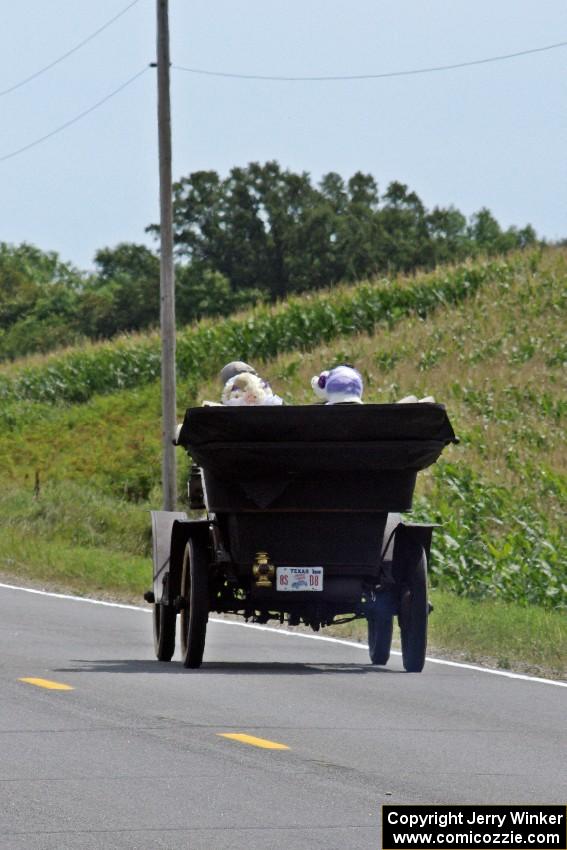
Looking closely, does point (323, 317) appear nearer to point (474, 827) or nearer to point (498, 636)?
point (498, 636)

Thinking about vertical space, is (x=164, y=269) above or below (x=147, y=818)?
above

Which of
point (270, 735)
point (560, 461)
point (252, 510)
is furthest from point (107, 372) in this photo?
point (270, 735)

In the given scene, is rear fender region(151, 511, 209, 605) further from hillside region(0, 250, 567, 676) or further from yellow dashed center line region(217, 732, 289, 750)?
yellow dashed center line region(217, 732, 289, 750)

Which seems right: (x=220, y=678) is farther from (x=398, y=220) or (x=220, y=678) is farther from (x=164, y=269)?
(x=398, y=220)

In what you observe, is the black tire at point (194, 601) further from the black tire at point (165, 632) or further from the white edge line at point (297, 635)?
the white edge line at point (297, 635)

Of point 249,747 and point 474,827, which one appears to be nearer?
point 474,827

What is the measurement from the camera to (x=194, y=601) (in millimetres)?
14781

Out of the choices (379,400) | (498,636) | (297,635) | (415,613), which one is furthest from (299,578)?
(379,400)

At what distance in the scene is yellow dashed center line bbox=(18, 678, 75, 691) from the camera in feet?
43.6

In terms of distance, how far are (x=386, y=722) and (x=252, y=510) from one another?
3041 mm

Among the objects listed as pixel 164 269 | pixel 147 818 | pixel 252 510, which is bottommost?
pixel 147 818

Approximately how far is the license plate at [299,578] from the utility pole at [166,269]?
1376 centimetres

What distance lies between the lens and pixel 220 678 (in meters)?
14.4

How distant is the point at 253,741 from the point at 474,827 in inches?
117
